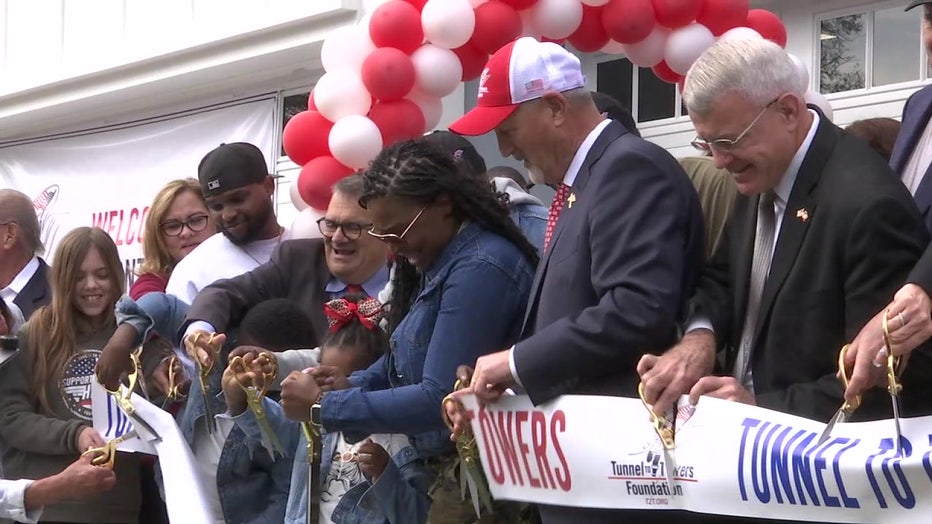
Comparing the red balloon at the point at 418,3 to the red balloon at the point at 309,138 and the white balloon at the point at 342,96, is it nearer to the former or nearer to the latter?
the white balloon at the point at 342,96

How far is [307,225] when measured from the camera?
5379 millimetres

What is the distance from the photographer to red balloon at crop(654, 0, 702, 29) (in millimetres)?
5566

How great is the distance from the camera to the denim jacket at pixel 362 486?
3717 millimetres

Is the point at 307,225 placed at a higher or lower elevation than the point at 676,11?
lower

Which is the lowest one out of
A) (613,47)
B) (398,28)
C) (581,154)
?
(581,154)

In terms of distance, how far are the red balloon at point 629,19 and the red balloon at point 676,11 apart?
1.5 inches

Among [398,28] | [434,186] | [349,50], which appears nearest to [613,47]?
[398,28]

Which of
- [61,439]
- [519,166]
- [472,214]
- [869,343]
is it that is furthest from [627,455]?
[519,166]

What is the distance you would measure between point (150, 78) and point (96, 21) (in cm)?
85

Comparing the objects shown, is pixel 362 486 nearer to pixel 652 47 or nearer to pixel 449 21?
pixel 449 21

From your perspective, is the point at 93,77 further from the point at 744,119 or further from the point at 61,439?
the point at 744,119

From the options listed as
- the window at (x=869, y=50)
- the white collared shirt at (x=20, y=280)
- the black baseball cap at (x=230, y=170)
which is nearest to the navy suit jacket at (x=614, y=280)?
the black baseball cap at (x=230, y=170)

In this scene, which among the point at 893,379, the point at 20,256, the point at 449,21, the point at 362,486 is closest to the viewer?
the point at 893,379

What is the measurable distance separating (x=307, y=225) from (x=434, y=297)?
187 cm
